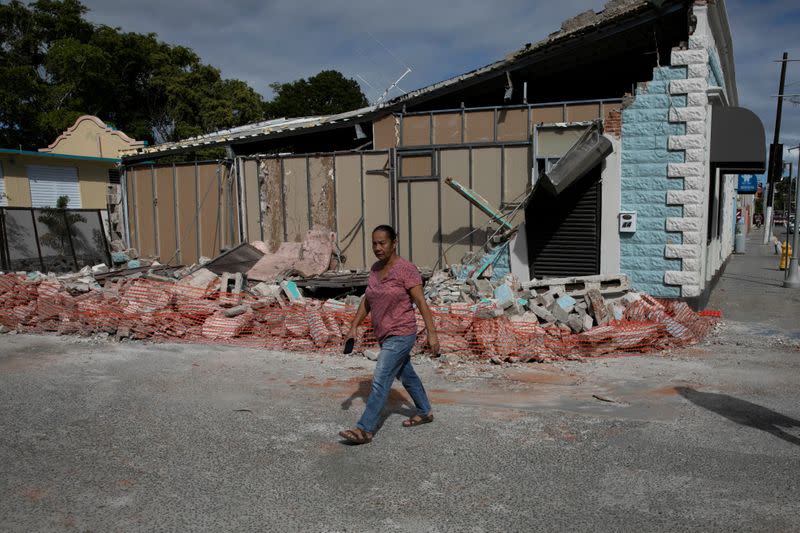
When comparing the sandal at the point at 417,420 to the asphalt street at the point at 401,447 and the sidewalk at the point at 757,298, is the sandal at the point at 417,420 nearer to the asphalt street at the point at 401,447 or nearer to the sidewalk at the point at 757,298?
the asphalt street at the point at 401,447

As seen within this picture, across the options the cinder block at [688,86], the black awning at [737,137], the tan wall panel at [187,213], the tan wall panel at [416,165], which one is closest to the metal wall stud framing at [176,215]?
the tan wall panel at [187,213]

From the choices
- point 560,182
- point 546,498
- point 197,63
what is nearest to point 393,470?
point 546,498

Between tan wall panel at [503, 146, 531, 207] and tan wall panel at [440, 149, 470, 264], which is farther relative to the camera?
tan wall panel at [440, 149, 470, 264]

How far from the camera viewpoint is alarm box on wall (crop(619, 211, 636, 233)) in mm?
10477

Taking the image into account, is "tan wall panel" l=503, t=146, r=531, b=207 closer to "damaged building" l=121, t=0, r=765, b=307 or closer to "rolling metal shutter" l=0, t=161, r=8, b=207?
"damaged building" l=121, t=0, r=765, b=307

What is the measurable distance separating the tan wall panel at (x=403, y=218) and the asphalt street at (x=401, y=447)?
17.0ft

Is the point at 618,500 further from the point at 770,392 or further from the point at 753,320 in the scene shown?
the point at 753,320

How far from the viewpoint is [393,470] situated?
4.41 meters

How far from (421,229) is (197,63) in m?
30.7

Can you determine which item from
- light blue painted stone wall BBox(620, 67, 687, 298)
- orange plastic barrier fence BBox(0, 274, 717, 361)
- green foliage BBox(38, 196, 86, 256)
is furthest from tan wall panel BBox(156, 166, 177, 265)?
light blue painted stone wall BBox(620, 67, 687, 298)

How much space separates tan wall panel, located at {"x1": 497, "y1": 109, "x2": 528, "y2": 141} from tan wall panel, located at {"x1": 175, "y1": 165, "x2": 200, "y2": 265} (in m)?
8.03

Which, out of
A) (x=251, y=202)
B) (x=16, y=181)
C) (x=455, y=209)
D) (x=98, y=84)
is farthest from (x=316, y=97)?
(x=455, y=209)

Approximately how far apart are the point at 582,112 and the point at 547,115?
2.15 ft

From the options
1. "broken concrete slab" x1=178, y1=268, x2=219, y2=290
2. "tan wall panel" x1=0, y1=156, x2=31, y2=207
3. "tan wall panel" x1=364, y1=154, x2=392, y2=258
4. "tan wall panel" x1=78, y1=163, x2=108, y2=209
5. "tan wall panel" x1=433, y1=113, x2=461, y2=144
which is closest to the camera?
"broken concrete slab" x1=178, y1=268, x2=219, y2=290
